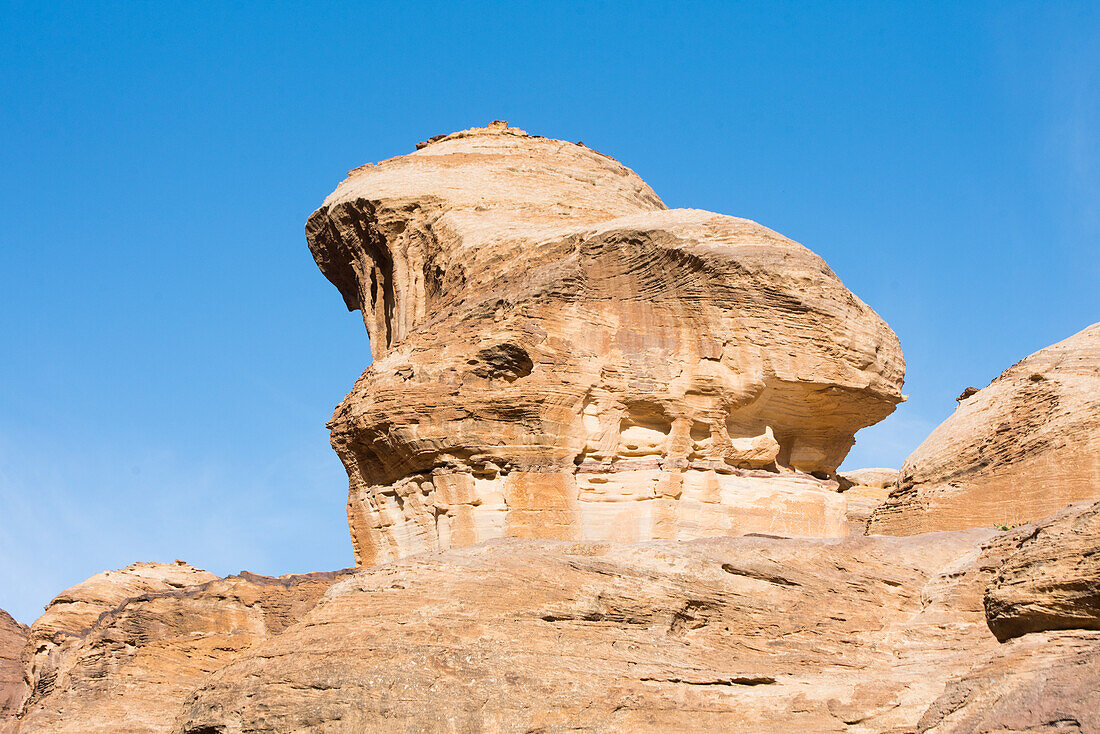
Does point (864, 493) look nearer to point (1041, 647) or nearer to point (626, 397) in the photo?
point (626, 397)

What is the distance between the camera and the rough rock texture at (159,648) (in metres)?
24.1

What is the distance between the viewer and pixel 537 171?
99.5 feet

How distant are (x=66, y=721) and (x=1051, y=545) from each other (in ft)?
56.2

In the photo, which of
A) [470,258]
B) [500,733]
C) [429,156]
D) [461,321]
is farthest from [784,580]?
[429,156]

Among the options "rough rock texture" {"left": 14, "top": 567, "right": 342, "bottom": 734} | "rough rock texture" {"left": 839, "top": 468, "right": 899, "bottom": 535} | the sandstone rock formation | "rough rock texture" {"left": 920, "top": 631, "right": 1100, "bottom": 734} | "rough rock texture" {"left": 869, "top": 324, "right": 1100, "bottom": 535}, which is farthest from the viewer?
"rough rock texture" {"left": 839, "top": 468, "right": 899, "bottom": 535}

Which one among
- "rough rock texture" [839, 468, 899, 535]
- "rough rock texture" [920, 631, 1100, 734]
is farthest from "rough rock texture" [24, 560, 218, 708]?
"rough rock texture" [920, 631, 1100, 734]

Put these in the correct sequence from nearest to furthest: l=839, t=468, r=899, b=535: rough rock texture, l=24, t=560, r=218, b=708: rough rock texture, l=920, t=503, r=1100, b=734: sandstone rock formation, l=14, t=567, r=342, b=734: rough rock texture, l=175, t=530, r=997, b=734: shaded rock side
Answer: l=920, t=503, r=1100, b=734: sandstone rock formation
l=175, t=530, r=997, b=734: shaded rock side
l=14, t=567, r=342, b=734: rough rock texture
l=24, t=560, r=218, b=708: rough rock texture
l=839, t=468, r=899, b=535: rough rock texture

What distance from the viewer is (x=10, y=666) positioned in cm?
2933

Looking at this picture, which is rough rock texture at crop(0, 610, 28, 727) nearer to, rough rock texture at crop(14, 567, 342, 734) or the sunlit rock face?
rough rock texture at crop(14, 567, 342, 734)

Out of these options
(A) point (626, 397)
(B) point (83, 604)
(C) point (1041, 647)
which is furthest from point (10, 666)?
(C) point (1041, 647)

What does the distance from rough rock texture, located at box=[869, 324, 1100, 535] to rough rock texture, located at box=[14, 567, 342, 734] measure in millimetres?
11031

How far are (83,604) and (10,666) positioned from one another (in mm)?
2280

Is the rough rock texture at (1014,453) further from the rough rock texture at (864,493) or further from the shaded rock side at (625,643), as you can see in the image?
the shaded rock side at (625,643)

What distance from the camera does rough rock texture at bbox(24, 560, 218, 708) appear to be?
26.6 m
